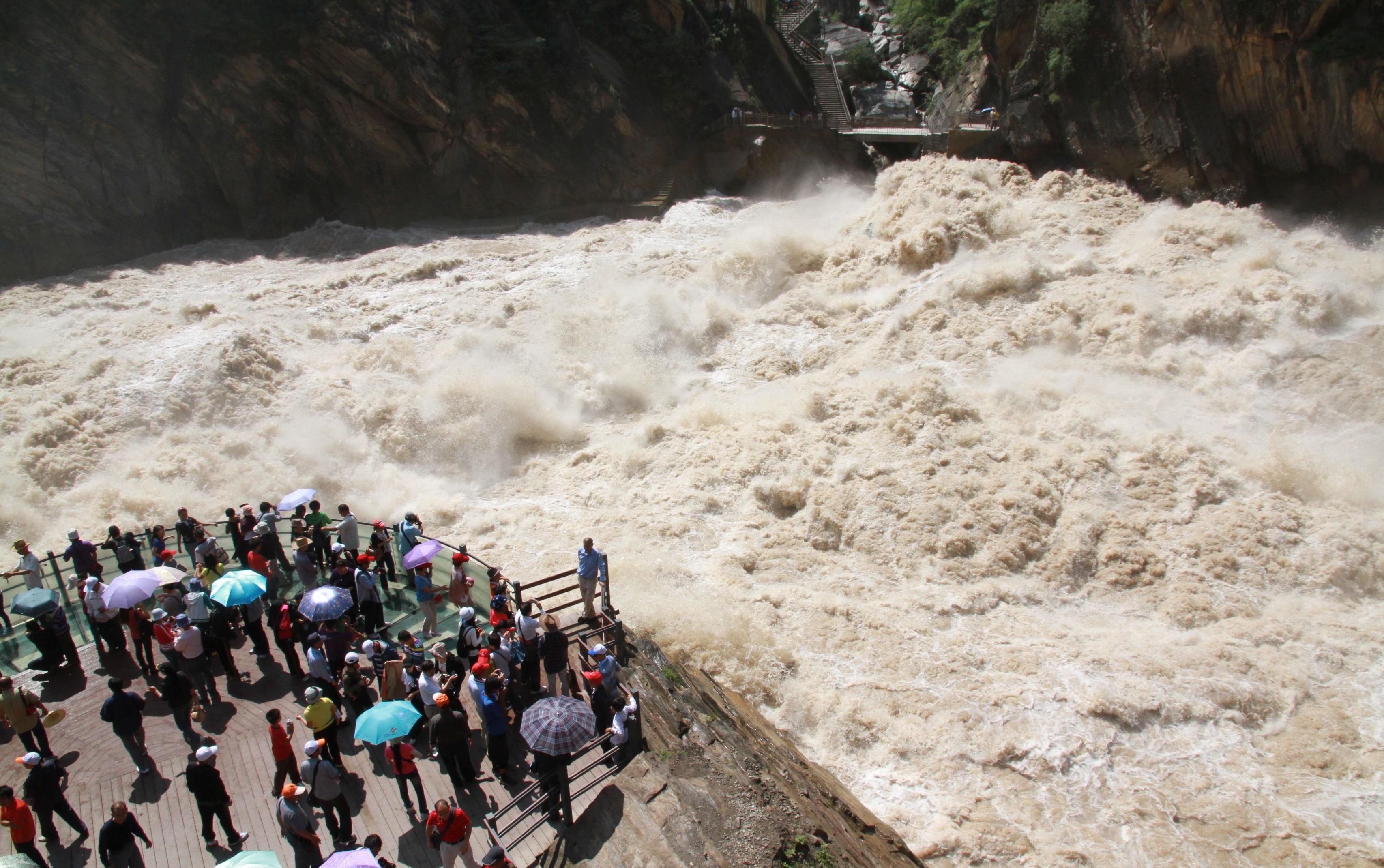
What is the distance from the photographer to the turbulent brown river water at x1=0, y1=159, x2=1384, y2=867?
977cm

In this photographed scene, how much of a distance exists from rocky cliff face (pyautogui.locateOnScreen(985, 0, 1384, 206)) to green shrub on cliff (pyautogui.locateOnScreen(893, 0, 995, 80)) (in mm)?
4011

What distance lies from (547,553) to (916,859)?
7.96 m

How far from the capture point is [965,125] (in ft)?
85.9

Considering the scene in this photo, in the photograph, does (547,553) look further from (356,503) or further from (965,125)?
(965,125)

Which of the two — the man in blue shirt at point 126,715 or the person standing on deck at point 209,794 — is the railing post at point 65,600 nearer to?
the man in blue shirt at point 126,715

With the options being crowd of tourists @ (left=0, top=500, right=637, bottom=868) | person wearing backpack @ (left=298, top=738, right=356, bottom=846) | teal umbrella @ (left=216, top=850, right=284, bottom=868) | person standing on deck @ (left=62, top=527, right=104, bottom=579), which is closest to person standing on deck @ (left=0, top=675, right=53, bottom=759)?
crowd of tourists @ (left=0, top=500, right=637, bottom=868)

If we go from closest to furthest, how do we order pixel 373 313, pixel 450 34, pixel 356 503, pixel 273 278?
pixel 356 503
pixel 373 313
pixel 273 278
pixel 450 34

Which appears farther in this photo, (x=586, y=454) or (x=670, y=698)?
(x=586, y=454)

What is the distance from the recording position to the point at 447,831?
664 cm

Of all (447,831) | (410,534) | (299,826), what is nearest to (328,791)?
(299,826)

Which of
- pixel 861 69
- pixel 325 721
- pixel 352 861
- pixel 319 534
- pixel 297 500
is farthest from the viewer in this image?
pixel 861 69

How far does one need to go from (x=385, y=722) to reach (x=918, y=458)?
34.1 feet

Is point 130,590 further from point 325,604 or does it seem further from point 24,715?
point 325,604

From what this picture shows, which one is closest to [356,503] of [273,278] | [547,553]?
[547,553]
